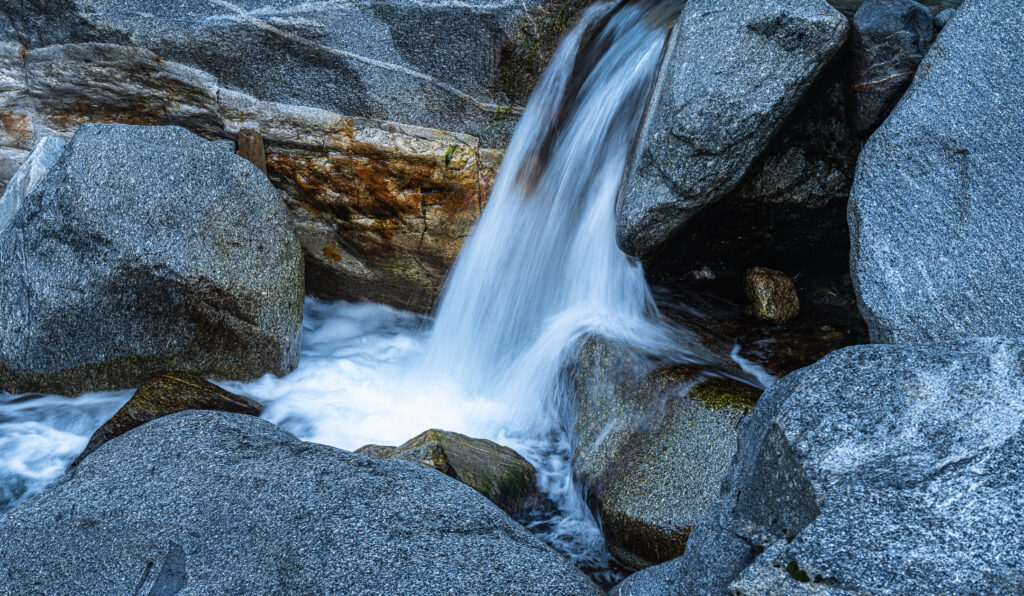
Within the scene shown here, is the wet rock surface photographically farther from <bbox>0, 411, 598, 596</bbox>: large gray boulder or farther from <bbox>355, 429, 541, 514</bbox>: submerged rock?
<bbox>0, 411, 598, 596</bbox>: large gray boulder

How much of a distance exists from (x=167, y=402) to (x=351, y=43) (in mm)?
2858

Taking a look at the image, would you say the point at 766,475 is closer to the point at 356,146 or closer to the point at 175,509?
the point at 175,509

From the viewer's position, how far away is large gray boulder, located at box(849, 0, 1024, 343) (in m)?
2.75

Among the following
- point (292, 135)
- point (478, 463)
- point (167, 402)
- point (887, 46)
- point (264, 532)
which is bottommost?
point (167, 402)

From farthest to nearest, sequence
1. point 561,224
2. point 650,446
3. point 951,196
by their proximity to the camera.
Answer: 1. point 561,224
2. point 650,446
3. point 951,196

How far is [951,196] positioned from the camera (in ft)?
9.66

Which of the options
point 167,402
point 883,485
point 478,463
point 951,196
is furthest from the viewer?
point 167,402

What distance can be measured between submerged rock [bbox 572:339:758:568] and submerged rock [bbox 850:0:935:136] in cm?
179

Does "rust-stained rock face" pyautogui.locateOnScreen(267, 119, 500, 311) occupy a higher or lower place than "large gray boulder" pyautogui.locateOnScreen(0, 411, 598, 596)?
higher

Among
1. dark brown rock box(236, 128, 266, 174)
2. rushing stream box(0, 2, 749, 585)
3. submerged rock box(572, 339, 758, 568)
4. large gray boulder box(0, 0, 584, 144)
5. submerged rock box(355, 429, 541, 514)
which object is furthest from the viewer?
dark brown rock box(236, 128, 266, 174)

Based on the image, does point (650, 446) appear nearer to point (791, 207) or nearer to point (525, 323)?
point (525, 323)

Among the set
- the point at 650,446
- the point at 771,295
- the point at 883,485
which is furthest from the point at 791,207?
the point at 883,485

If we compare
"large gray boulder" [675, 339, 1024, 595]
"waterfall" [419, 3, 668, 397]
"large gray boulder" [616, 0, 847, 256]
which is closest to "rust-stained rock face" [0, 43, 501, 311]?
"waterfall" [419, 3, 668, 397]

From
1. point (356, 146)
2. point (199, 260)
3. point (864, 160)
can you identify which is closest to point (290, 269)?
point (199, 260)
